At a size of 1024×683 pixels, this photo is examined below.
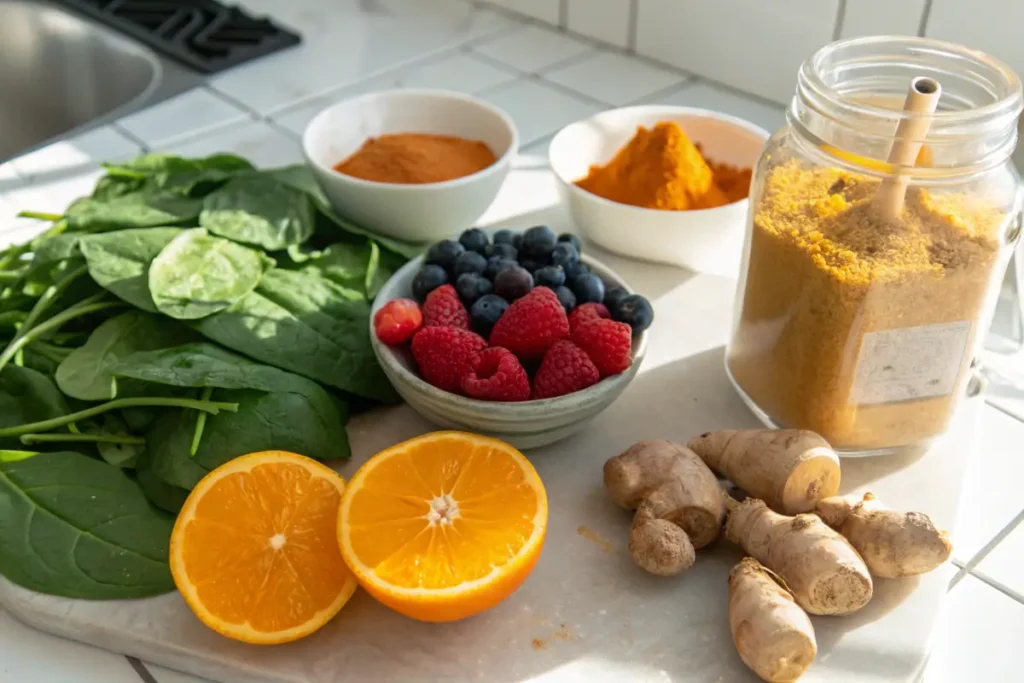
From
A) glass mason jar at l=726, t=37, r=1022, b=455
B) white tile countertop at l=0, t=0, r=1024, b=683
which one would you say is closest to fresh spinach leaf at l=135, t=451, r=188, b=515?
white tile countertop at l=0, t=0, r=1024, b=683

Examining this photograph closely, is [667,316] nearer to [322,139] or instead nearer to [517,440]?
[517,440]

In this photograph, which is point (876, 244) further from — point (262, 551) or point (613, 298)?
point (262, 551)

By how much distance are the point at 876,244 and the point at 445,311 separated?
30 cm

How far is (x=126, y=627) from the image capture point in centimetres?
62

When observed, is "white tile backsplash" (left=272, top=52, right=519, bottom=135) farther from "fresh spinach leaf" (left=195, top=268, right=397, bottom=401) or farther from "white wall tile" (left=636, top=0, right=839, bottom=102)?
"fresh spinach leaf" (left=195, top=268, right=397, bottom=401)

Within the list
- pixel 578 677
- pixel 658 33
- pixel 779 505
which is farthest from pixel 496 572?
pixel 658 33

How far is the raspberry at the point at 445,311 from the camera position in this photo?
0.73m

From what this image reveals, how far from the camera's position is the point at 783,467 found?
0.66 metres

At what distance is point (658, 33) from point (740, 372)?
2.23ft

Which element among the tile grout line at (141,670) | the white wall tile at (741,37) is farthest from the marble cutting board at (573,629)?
the white wall tile at (741,37)

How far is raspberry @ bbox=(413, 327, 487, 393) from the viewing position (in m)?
0.70

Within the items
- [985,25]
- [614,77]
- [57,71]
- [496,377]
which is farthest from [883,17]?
[57,71]

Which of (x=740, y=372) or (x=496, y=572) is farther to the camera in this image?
(x=740, y=372)

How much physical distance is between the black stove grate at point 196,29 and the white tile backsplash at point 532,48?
0.28m
